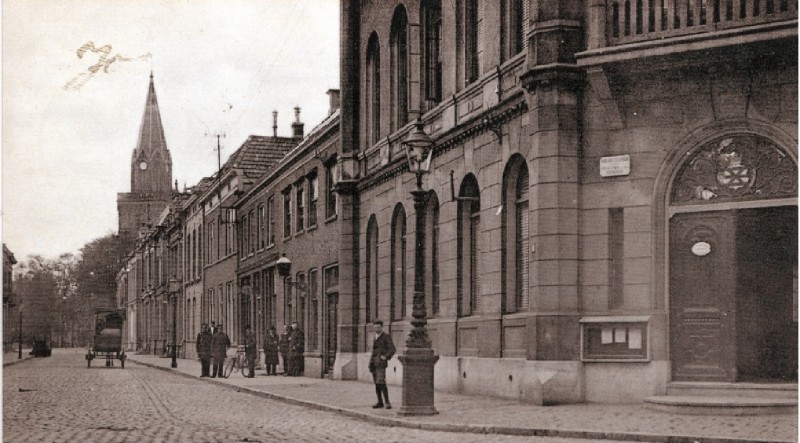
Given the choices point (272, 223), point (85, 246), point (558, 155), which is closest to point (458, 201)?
point (558, 155)

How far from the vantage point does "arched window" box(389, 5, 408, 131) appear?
26.6 meters

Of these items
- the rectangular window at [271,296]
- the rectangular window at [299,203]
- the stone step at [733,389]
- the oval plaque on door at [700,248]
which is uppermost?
the rectangular window at [299,203]

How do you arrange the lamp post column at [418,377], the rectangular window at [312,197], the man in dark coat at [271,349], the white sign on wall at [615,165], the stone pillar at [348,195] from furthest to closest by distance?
the rectangular window at [312,197]
the man in dark coat at [271,349]
the stone pillar at [348,195]
the white sign on wall at [615,165]
the lamp post column at [418,377]

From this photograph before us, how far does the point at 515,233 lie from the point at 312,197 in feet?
54.0

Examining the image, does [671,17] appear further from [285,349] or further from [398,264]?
[285,349]

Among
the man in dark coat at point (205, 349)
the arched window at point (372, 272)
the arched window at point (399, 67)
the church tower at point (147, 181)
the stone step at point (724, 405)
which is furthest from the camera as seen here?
the church tower at point (147, 181)

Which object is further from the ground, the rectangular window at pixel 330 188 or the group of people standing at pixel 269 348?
the rectangular window at pixel 330 188

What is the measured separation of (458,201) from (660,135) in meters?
6.19

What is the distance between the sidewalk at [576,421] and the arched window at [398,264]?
6157 millimetres

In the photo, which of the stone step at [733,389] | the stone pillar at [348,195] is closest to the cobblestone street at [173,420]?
the stone step at [733,389]

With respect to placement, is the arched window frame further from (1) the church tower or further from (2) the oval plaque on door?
(1) the church tower

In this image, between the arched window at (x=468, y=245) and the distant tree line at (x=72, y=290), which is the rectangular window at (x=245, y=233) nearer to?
the distant tree line at (x=72, y=290)

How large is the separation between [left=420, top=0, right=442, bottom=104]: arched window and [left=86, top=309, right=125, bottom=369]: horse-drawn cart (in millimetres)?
24847

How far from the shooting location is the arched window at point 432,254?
947 inches
